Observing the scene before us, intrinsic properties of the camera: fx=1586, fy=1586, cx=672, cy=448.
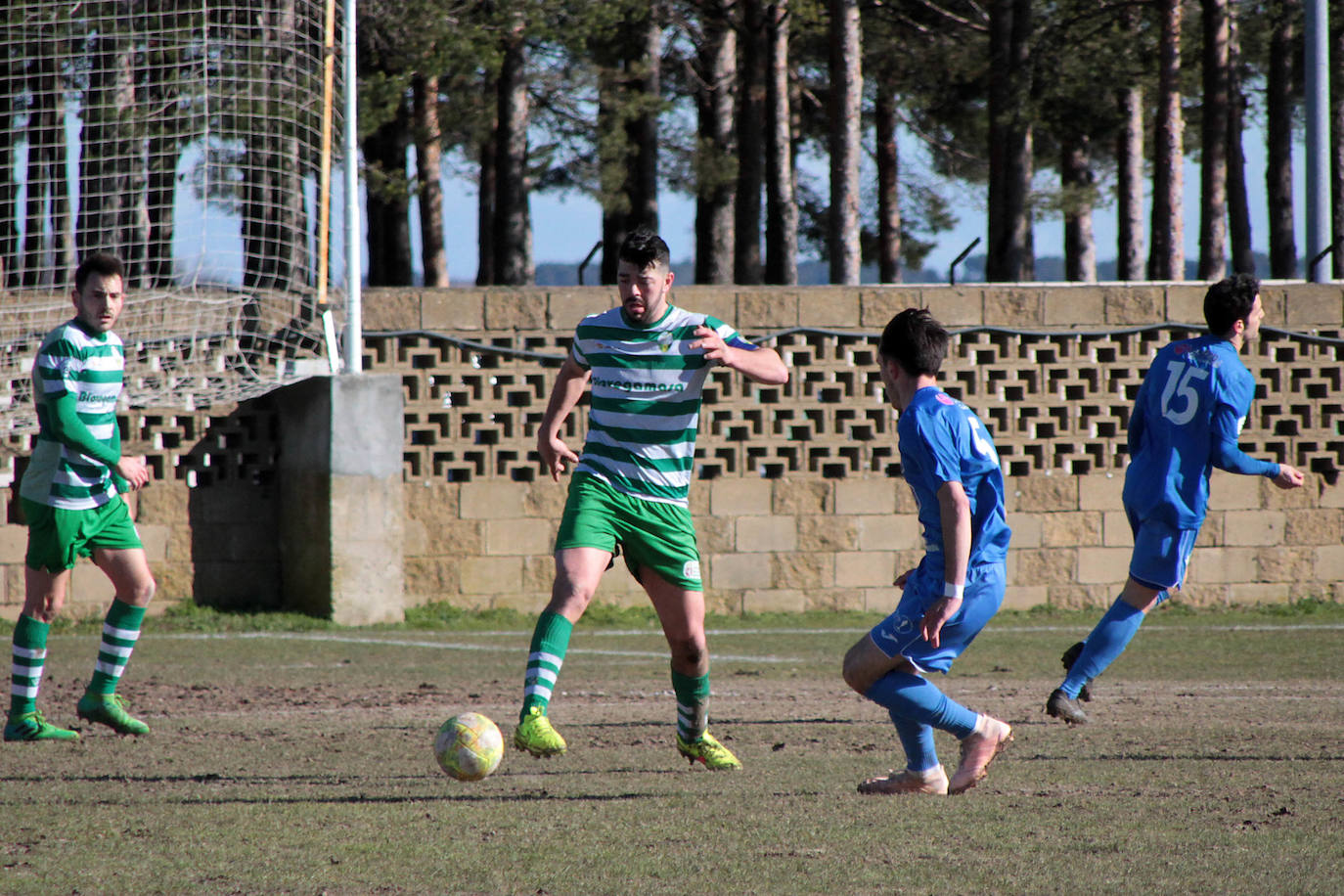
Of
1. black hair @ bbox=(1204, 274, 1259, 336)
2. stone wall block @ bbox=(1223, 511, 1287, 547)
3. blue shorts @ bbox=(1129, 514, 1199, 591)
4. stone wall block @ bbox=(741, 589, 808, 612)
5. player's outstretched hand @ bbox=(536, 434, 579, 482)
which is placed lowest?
stone wall block @ bbox=(741, 589, 808, 612)

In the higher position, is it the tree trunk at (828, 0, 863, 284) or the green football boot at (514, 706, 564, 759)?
the tree trunk at (828, 0, 863, 284)

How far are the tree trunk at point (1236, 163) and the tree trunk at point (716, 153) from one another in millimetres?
7398

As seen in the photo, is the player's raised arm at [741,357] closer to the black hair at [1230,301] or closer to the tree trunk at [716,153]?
the black hair at [1230,301]

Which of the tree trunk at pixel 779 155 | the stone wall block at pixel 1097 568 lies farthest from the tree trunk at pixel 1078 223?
the stone wall block at pixel 1097 568

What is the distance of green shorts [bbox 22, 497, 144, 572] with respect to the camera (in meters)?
6.57

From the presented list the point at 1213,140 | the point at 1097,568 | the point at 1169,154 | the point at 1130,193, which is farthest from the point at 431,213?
the point at 1097,568

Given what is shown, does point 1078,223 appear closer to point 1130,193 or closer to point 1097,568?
point 1130,193

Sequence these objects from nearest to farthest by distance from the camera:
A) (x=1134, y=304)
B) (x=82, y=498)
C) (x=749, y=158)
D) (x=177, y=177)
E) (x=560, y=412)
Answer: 1. (x=560, y=412)
2. (x=82, y=498)
3. (x=177, y=177)
4. (x=1134, y=304)
5. (x=749, y=158)

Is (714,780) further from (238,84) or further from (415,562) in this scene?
(238,84)

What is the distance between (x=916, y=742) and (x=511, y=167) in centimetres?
1966

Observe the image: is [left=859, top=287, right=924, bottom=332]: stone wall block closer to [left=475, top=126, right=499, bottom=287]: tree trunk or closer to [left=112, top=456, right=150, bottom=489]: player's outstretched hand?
[left=112, top=456, right=150, bottom=489]: player's outstretched hand

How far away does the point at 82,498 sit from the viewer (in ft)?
21.7

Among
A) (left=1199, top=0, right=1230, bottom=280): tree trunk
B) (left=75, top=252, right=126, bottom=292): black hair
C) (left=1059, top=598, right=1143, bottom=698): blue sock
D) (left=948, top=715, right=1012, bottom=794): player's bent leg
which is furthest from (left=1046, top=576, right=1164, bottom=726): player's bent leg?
(left=1199, top=0, right=1230, bottom=280): tree trunk

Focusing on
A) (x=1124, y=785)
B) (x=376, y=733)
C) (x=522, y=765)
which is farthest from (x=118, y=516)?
(x=1124, y=785)
